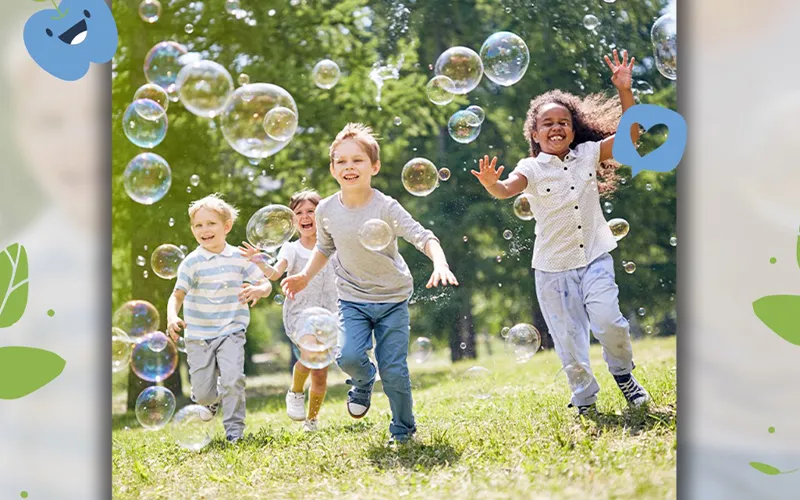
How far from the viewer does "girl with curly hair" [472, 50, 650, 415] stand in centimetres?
349

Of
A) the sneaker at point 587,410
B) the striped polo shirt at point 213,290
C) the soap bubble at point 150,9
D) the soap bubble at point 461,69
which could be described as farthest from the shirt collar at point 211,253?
the sneaker at point 587,410

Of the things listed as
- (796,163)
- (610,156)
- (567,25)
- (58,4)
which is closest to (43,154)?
(58,4)

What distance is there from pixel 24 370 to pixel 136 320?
1.47 feet

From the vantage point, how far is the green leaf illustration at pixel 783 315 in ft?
11.0

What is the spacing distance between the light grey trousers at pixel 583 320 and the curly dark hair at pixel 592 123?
0.35 metres

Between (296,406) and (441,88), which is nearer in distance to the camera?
(441,88)

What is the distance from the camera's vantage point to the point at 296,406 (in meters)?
4.01

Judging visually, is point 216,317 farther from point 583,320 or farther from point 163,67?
point 583,320

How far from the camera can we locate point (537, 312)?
184 inches

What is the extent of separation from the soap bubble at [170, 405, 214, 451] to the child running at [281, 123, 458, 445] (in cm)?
58

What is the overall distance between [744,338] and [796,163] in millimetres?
687

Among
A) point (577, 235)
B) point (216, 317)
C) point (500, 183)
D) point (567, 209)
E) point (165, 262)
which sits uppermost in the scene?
point (500, 183)

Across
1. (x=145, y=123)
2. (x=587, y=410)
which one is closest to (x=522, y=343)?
(x=587, y=410)

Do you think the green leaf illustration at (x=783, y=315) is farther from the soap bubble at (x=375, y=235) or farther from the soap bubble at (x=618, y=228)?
the soap bubble at (x=375, y=235)
